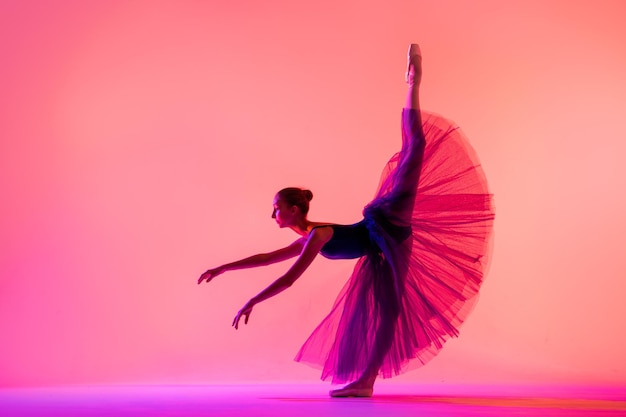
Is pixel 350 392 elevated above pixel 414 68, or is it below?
below

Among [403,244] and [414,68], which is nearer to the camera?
[403,244]

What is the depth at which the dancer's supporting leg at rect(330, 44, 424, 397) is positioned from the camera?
2.77 meters

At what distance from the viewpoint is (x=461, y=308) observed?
9.04 ft

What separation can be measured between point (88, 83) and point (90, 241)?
3.12 ft

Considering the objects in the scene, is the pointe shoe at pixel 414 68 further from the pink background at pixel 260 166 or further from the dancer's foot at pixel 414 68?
the pink background at pixel 260 166

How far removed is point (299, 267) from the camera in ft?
8.73

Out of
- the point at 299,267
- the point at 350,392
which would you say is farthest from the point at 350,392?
the point at 299,267

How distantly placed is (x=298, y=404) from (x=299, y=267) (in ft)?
1.51

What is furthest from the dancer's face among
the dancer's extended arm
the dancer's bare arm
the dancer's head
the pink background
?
the pink background

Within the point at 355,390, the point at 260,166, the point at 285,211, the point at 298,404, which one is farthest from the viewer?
the point at 260,166

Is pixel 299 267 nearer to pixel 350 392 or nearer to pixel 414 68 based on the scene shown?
pixel 350 392

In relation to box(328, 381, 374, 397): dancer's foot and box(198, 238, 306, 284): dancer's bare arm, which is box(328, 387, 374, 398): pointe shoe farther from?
box(198, 238, 306, 284): dancer's bare arm

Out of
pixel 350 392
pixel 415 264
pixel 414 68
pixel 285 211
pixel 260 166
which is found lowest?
pixel 350 392

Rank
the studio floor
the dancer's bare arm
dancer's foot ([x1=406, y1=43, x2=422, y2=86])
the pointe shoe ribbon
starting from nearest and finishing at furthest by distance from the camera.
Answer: the studio floor, the pointe shoe ribbon, the dancer's bare arm, dancer's foot ([x1=406, y1=43, x2=422, y2=86])
